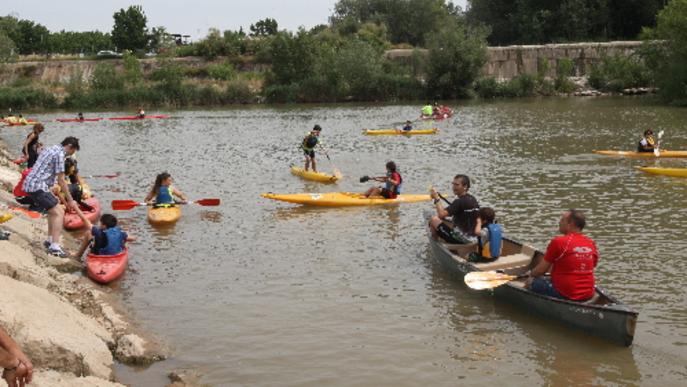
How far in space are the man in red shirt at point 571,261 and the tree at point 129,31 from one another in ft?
299

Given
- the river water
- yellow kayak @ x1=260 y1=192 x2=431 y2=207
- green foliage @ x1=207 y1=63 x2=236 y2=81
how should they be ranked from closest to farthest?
the river water
yellow kayak @ x1=260 y1=192 x2=431 y2=207
green foliage @ x1=207 y1=63 x2=236 y2=81

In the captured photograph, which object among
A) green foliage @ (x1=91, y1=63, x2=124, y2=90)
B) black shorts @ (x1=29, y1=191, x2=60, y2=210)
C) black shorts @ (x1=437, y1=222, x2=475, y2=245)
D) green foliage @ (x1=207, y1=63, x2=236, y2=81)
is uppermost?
green foliage @ (x1=207, y1=63, x2=236, y2=81)

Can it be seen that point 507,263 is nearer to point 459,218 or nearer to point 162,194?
point 459,218

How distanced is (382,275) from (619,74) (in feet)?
175

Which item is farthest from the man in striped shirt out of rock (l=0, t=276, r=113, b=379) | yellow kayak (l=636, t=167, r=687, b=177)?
yellow kayak (l=636, t=167, r=687, b=177)

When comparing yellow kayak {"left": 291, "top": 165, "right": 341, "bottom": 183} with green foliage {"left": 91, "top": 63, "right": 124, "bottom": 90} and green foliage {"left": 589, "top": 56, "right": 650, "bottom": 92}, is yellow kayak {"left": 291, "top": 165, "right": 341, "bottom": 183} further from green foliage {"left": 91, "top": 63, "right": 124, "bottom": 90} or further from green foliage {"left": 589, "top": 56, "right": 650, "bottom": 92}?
green foliage {"left": 91, "top": 63, "right": 124, "bottom": 90}

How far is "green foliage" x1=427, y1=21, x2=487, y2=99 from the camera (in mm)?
61781

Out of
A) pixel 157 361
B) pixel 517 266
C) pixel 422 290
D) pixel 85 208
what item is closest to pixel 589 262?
pixel 517 266

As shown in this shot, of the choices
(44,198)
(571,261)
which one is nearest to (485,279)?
(571,261)

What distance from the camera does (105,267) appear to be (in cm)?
1252

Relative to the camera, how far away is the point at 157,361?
920cm

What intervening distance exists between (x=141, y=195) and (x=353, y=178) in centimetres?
641

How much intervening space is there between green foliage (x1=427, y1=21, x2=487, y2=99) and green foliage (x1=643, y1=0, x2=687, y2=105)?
15539 millimetres

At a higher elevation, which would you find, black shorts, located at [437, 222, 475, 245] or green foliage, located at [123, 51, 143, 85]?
green foliage, located at [123, 51, 143, 85]
